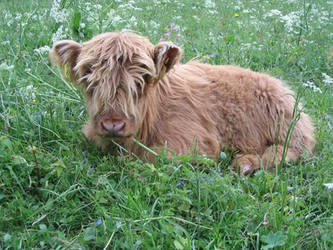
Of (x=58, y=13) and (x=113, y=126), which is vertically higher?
(x=58, y=13)

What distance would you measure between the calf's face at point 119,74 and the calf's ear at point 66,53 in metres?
0.04

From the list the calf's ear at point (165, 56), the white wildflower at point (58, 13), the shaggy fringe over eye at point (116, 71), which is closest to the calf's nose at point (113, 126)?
the shaggy fringe over eye at point (116, 71)

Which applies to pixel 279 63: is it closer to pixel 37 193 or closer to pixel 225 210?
pixel 225 210

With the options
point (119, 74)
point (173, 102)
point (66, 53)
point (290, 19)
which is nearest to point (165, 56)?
point (119, 74)

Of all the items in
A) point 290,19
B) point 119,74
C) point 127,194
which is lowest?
point 127,194

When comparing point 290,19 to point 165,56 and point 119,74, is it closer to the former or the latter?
point 165,56

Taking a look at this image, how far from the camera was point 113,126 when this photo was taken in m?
2.78

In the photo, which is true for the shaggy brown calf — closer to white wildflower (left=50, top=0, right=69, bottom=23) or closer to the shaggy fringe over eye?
the shaggy fringe over eye

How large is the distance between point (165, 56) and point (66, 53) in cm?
86

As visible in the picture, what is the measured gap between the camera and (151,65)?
286 centimetres

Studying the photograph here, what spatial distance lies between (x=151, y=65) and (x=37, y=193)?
131 cm

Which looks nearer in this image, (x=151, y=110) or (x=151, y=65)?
(x=151, y=65)

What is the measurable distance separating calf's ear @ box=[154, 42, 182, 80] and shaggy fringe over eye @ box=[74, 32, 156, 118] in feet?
0.19

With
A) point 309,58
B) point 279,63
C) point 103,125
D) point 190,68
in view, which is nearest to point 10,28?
point 190,68
